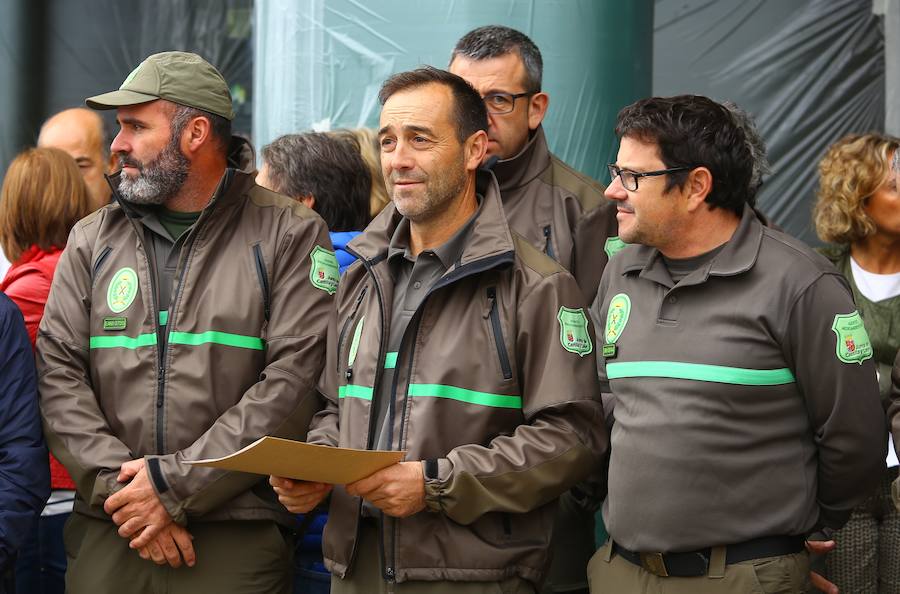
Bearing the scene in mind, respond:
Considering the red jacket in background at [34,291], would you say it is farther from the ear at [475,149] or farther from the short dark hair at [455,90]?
the ear at [475,149]

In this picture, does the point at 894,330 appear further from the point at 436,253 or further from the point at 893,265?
the point at 436,253

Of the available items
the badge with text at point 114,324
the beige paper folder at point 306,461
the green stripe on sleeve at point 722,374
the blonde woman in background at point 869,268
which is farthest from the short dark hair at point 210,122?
the blonde woman in background at point 869,268

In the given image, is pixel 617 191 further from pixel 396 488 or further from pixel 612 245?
pixel 396 488

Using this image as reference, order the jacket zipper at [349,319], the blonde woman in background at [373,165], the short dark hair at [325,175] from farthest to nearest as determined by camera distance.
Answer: the blonde woman in background at [373,165], the short dark hair at [325,175], the jacket zipper at [349,319]

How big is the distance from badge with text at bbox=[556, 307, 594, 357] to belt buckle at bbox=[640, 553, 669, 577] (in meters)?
0.55

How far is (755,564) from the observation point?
2.94 metres

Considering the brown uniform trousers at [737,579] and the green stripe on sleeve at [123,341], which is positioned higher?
the green stripe on sleeve at [123,341]

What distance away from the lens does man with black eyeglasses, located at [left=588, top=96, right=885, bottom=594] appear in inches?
116

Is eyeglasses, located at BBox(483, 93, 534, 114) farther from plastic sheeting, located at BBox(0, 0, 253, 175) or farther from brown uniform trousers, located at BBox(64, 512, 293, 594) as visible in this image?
plastic sheeting, located at BBox(0, 0, 253, 175)

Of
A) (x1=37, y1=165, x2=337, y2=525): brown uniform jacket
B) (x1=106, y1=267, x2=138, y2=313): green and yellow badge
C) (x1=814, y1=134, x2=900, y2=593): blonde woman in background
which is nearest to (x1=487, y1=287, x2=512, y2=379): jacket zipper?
(x1=37, y1=165, x2=337, y2=525): brown uniform jacket

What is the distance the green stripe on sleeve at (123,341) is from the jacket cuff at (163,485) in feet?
1.16

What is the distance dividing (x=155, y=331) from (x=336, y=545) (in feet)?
2.81

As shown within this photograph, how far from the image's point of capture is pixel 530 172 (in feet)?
13.5

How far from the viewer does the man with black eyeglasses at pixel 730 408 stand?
2.94 m
